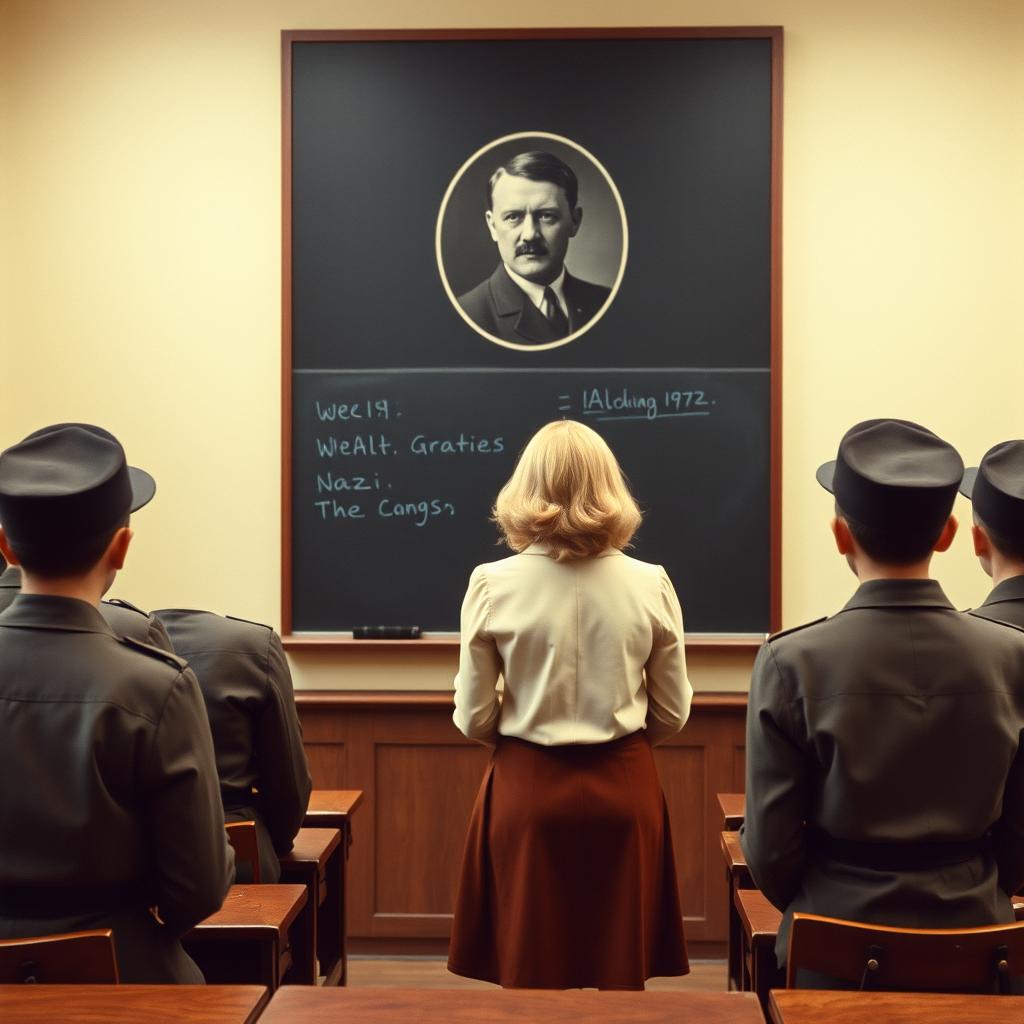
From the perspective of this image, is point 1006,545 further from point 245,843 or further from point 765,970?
point 245,843

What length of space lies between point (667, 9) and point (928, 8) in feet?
2.94

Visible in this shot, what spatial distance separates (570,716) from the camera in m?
2.47

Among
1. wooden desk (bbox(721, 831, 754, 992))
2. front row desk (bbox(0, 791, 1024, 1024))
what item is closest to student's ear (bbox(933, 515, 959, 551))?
front row desk (bbox(0, 791, 1024, 1024))

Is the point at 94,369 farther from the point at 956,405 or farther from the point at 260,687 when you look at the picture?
the point at 956,405

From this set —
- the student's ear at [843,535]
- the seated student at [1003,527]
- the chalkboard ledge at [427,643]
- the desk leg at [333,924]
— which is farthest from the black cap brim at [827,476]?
the chalkboard ledge at [427,643]

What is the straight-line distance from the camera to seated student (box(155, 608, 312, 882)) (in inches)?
99.1

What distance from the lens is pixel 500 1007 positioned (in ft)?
4.58

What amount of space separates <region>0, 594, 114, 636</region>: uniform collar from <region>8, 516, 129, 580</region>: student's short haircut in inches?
1.3

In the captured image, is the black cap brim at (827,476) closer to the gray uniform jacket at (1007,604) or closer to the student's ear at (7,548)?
the gray uniform jacket at (1007,604)

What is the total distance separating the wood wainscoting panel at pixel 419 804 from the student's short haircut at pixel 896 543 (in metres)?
2.24

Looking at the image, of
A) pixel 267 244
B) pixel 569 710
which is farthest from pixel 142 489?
pixel 267 244

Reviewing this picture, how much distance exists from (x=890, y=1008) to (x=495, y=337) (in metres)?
3.02

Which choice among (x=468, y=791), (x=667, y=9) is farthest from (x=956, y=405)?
(x=468, y=791)

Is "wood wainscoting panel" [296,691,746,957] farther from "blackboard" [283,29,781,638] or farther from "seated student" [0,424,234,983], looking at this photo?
"seated student" [0,424,234,983]
